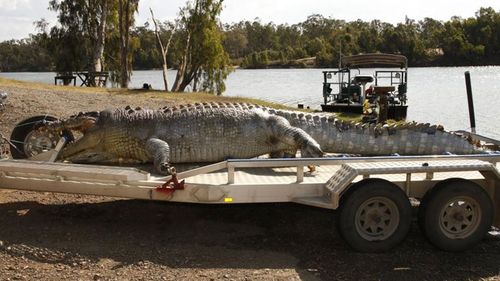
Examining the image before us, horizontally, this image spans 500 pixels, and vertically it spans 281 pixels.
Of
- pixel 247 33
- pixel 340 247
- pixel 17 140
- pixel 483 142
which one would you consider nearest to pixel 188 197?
pixel 340 247

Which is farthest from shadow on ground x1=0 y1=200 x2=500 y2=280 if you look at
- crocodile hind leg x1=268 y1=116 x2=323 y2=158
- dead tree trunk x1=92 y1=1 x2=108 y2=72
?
dead tree trunk x1=92 y1=1 x2=108 y2=72

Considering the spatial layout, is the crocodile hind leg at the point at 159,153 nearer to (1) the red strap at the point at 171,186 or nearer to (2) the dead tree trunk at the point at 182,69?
(1) the red strap at the point at 171,186

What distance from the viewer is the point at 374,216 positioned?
Answer: 584 cm

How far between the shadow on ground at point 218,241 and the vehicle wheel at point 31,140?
857 millimetres

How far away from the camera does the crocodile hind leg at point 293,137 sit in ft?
24.7

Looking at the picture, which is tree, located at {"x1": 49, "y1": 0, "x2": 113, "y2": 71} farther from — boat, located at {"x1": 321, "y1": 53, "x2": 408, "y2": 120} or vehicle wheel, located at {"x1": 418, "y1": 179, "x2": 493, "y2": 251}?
vehicle wheel, located at {"x1": 418, "y1": 179, "x2": 493, "y2": 251}

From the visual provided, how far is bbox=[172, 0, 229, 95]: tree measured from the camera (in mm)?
37094

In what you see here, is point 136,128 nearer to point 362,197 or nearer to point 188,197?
point 188,197

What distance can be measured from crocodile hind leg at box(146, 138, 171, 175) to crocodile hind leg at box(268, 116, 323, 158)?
4.94 feet

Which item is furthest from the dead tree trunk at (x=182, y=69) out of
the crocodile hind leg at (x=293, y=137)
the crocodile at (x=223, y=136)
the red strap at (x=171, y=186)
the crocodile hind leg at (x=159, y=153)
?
the red strap at (x=171, y=186)

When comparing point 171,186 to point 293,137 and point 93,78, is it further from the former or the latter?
point 93,78

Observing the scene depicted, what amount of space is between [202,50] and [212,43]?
2.70 feet

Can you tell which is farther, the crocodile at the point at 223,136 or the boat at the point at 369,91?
the boat at the point at 369,91

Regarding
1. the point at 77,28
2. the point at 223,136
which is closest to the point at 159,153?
the point at 223,136
